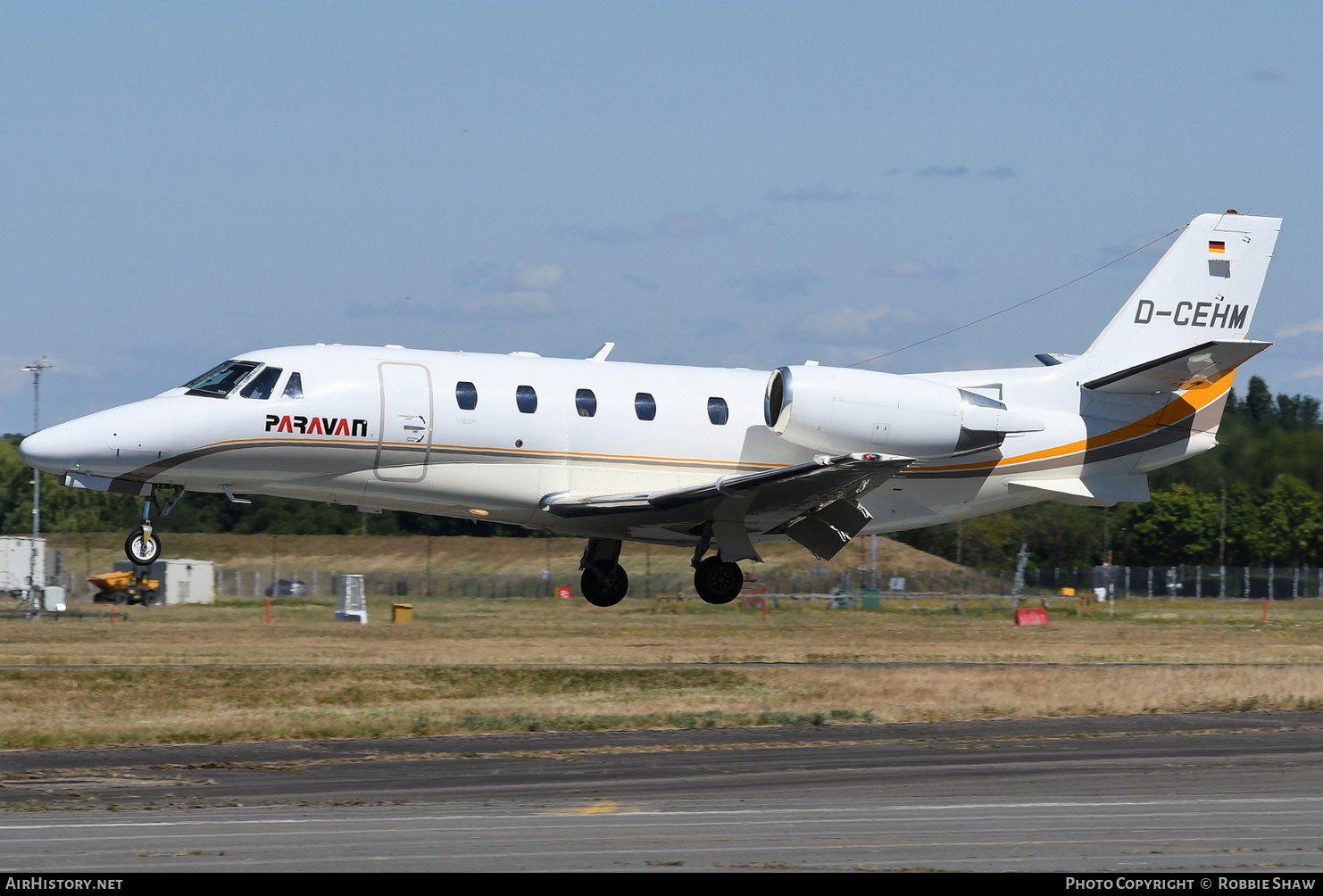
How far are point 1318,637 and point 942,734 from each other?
81.0 ft

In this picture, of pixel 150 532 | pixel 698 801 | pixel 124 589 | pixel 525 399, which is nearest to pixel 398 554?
pixel 124 589

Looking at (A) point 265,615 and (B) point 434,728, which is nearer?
(B) point 434,728

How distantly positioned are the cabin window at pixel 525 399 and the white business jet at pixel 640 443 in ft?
0.07

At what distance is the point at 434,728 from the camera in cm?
2275

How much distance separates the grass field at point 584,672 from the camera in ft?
79.1

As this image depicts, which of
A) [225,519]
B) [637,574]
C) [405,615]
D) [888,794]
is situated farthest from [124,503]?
[888,794]

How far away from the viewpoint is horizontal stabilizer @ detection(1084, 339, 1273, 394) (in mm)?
22797

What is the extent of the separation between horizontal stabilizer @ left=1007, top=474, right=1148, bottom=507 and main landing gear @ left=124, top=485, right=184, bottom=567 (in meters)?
12.6

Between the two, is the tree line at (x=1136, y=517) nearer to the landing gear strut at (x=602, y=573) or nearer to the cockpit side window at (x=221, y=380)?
the landing gear strut at (x=602, y=573)

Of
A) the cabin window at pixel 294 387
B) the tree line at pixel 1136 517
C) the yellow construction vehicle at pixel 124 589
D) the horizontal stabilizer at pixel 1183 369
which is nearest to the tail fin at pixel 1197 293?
the horizontal stabilizer at pixel 1183 369

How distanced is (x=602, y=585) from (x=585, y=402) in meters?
3.57

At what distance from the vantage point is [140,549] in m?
20.9

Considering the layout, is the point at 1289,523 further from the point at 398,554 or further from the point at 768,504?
the point at 768,504

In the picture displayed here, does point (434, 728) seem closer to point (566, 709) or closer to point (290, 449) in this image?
point (566, 709)
